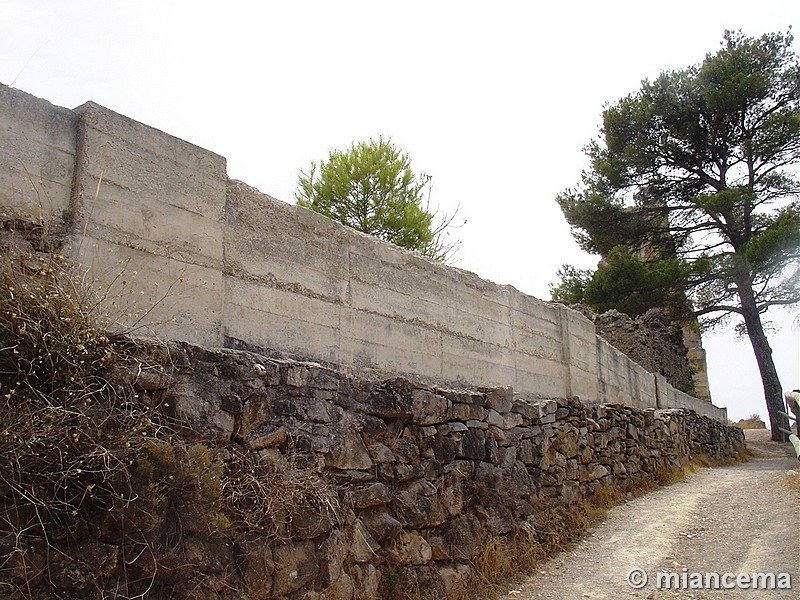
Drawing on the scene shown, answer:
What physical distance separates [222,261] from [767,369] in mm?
19619

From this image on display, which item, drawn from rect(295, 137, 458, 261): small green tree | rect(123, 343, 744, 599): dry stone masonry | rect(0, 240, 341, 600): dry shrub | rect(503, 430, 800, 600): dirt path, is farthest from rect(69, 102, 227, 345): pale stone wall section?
rect(295, 137, 458, 261): small green tree

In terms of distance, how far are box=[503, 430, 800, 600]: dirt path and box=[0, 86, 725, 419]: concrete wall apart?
73.5 inches

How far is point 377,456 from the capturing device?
4914 mm

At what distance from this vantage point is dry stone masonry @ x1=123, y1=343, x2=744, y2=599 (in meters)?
3.89

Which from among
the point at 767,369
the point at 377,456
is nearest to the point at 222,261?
the point at 377,456

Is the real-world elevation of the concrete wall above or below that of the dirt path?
above

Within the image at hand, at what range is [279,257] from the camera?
16.4ft

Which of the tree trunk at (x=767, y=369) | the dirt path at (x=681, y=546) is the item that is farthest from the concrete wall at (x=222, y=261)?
the tree trunk at (x=767, y=369)

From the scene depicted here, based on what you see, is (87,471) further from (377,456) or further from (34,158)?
(377,456)

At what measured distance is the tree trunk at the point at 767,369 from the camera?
20.0 m

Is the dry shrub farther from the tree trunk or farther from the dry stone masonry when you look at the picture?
the tree trunk

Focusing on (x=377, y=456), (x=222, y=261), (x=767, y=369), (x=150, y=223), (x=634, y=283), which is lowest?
(x=377, y=456)

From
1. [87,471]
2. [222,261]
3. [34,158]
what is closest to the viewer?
[87,471]

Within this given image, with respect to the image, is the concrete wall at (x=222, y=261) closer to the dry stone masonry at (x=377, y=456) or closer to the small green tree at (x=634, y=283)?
the dry stone masonry at (x=377, y=456)
